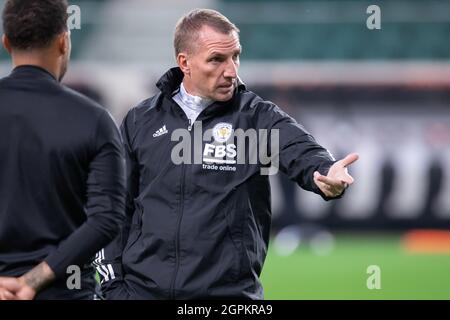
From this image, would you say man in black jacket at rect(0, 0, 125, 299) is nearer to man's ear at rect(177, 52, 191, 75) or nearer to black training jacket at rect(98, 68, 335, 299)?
black training jacket at rect(98, 68, 335, 299)

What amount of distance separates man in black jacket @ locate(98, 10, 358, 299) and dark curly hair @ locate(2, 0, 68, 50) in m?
0.98

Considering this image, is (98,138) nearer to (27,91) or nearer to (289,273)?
(27,91)

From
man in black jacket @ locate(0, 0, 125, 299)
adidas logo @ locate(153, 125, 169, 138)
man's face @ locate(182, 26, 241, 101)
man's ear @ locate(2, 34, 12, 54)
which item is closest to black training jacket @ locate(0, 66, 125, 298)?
man in black jacket @ locate(0, 0, 125, 299)

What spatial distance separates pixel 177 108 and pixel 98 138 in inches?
39.7

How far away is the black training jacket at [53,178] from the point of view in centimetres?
344

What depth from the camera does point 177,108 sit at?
4.43 meters

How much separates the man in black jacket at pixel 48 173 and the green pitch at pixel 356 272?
19.7 feet

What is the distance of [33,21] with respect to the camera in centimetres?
346

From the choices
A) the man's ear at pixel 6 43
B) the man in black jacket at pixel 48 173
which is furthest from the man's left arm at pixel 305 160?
the man's ear at pixel 6 43

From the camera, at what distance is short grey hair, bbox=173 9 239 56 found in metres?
4.47

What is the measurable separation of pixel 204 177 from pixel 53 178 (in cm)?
91

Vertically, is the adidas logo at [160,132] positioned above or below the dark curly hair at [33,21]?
below

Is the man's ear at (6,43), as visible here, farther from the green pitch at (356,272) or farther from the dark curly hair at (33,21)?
the green pitch at (356,272)
